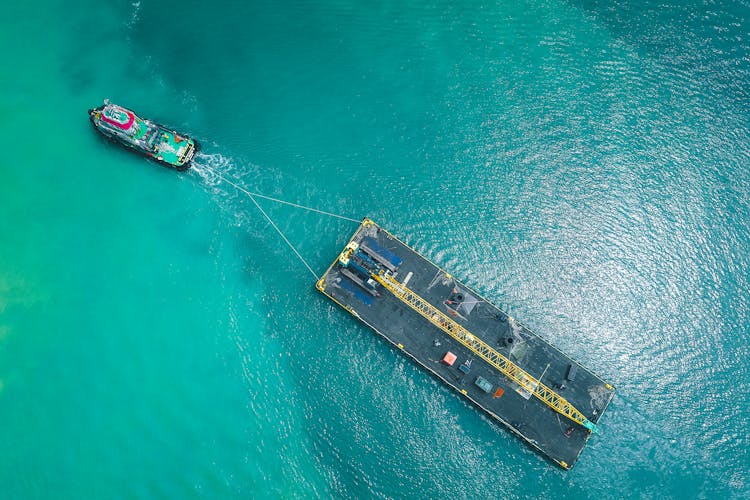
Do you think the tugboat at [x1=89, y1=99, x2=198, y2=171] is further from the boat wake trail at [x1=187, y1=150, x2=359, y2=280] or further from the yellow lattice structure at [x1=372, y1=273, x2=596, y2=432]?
the yellow lattice structure at [x1=372, y1=273, x2=596, y2=432]

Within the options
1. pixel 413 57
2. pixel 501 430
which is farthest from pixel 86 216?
pixel 501 430

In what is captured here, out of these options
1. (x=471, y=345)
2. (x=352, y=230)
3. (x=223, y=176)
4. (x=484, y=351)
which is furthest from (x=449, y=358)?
(x=223, y=176)

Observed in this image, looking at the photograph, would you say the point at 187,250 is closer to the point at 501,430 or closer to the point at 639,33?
the point at 501,430

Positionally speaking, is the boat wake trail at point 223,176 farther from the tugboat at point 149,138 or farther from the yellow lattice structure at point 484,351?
the yellow lattice structure at point 484,351

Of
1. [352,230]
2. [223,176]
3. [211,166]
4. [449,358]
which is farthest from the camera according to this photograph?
[211,166]

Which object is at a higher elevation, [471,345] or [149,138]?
[149,138]

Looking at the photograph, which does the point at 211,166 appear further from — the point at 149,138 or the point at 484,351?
the point at 484,351

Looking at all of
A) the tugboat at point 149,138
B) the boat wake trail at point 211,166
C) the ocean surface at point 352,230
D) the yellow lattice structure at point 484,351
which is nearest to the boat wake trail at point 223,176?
the boat wake trail at point 211,166
